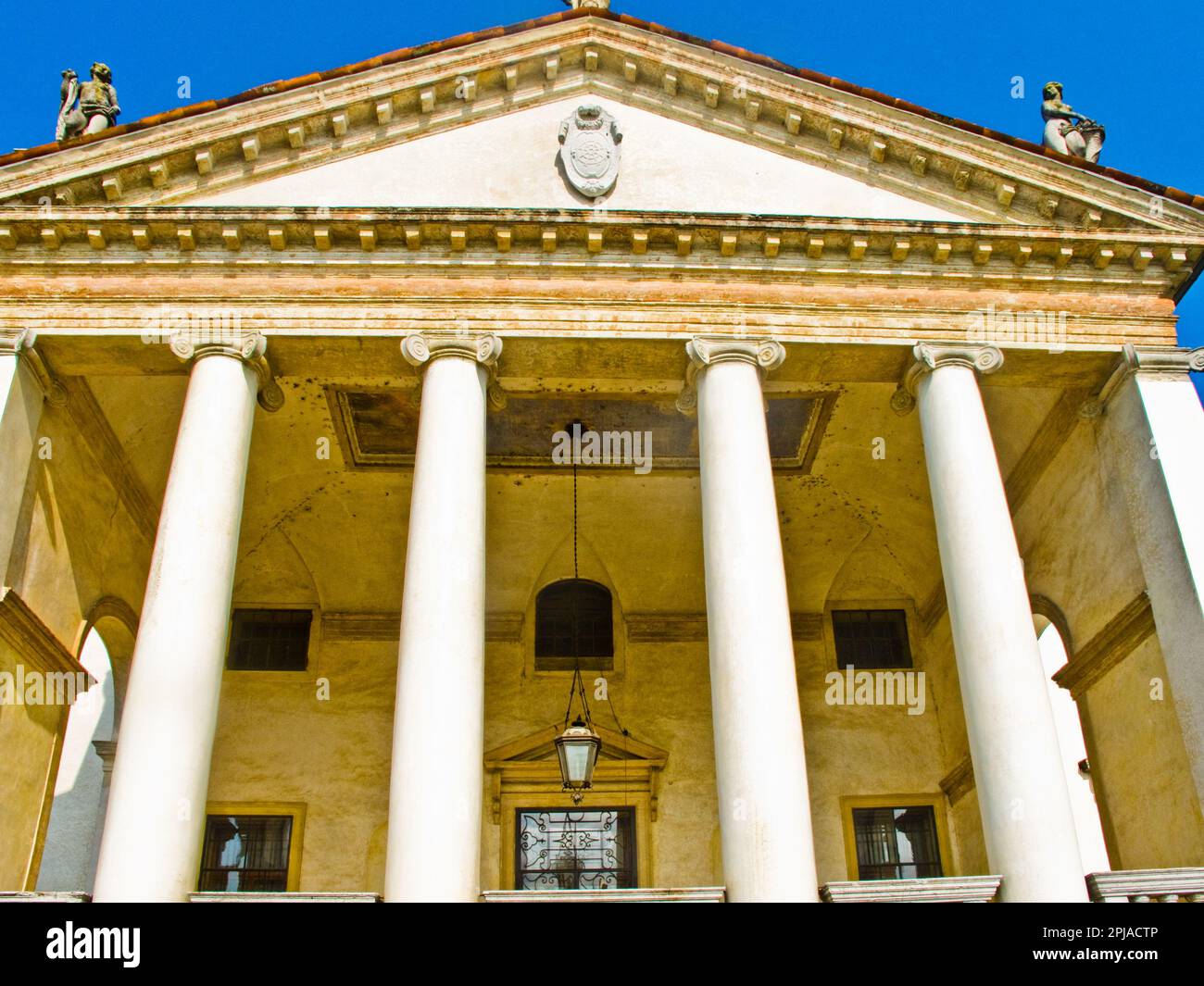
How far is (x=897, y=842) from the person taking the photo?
1625 centimetres

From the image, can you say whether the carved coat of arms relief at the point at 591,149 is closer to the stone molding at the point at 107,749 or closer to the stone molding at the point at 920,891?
the stone molding at the point at 920,891

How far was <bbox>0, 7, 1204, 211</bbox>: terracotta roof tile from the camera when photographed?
12469mm

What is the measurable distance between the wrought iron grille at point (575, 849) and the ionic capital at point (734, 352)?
7321mm

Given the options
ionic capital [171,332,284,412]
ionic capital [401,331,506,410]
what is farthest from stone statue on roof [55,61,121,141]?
ionic capital [401,331,506,410]

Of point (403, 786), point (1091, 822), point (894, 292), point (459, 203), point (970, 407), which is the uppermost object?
point (459, 203)

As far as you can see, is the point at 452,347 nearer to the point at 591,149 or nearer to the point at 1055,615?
the point at 591,149

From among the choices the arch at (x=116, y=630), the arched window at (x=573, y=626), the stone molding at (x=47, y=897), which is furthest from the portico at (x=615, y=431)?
the arched window at (x=573, y=626)

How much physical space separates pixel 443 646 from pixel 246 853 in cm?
770

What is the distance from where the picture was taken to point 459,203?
1295cm

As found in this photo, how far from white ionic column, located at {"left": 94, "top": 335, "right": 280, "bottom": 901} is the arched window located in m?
6.89

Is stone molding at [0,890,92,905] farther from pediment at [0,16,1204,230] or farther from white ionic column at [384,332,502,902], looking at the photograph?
pediment at [0,16,1204,230]

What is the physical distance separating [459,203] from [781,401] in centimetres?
Answer: 512
